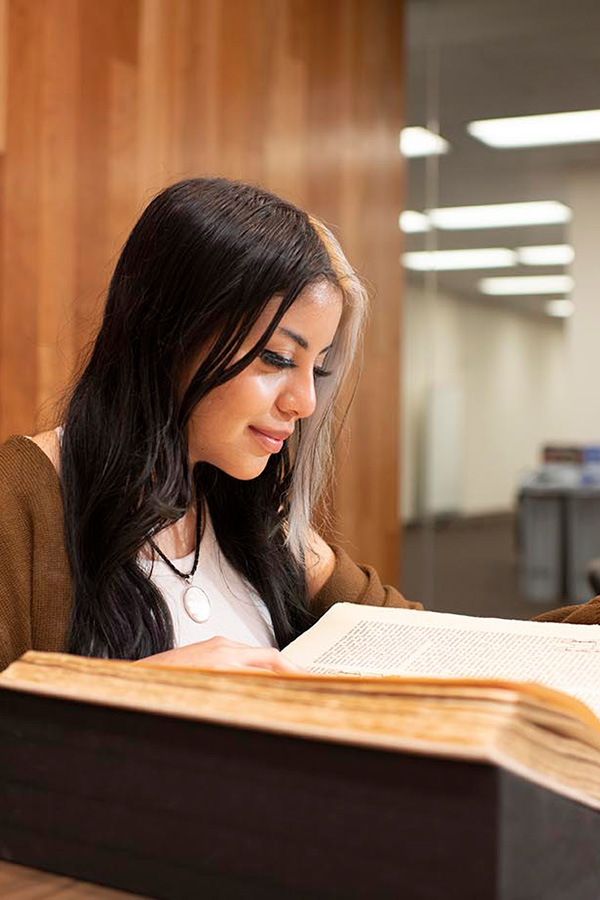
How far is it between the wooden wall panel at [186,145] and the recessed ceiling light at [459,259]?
0.17 meters

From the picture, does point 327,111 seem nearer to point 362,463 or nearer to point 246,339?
point 362,463

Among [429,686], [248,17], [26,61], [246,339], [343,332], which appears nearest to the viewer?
[429,686]

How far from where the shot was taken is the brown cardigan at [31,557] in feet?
3.47

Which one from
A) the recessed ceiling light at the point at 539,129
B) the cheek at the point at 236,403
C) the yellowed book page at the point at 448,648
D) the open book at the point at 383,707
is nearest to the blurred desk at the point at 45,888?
the open book at the point at 383,707

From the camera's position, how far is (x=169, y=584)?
1.25 meters

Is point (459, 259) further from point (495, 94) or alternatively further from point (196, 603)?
point (196, 603)

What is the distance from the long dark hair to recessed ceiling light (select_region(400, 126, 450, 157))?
404cm

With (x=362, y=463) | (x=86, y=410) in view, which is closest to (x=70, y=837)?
(x=86, y=410)

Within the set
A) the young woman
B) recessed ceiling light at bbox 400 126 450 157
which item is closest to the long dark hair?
the young woman

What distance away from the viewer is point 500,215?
4969 millimetres

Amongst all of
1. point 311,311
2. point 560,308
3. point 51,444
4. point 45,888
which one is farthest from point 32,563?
point 560,308

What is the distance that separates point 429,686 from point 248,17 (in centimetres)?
373

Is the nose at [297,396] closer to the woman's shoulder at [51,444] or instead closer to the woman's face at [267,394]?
the woman's face at [267,394]

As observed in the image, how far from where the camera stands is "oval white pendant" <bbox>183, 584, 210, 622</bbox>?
1234mm
